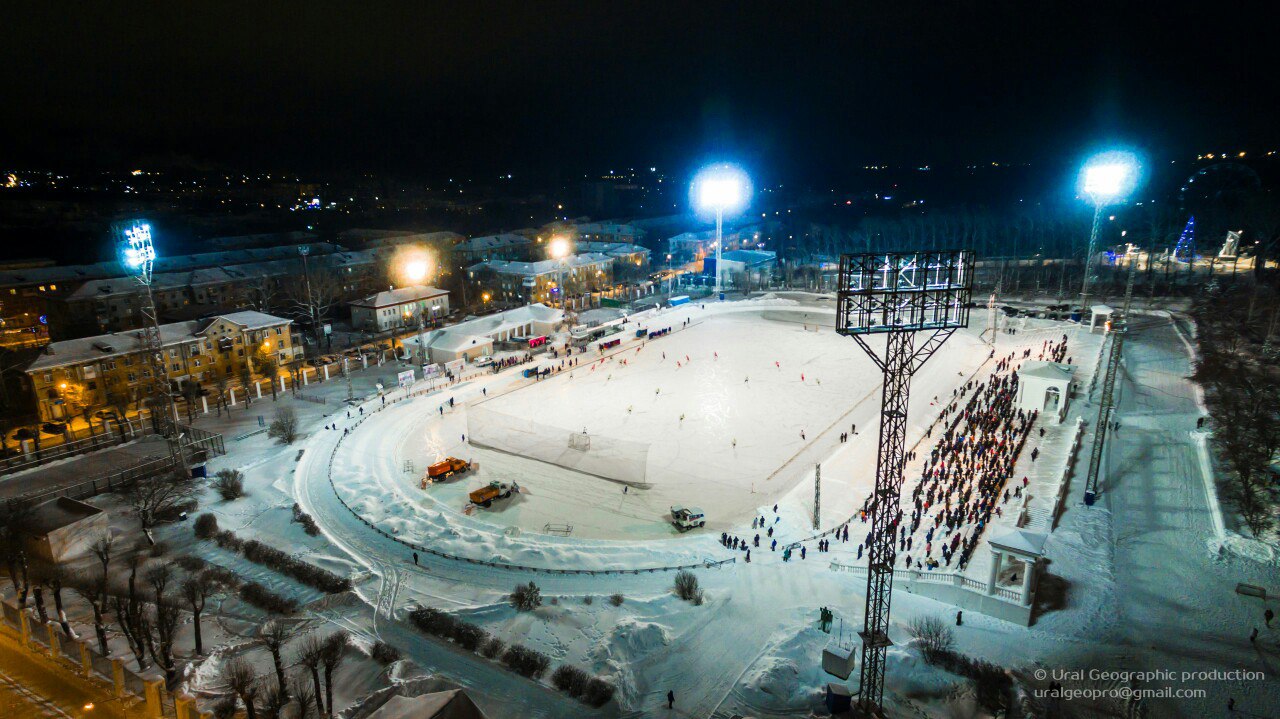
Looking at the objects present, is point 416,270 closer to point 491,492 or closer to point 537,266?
point 537,266

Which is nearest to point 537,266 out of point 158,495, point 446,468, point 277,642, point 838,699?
point 446,468

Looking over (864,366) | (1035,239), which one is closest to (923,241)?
(1035,239)

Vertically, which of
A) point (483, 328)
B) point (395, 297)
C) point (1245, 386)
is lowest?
point (1245, 386)

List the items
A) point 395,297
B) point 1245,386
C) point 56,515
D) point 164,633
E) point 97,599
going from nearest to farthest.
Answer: point 164,633
point 97,599
point 56,515
point 1245,386
point 395,297

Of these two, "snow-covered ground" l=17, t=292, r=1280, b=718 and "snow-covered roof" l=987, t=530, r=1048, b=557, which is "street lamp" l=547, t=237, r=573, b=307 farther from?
"snow-covered roof" l=987, t=530, r=1048, b=557

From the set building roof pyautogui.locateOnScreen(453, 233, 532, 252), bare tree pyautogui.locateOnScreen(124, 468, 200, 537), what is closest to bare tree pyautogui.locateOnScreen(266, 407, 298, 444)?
bare tree pyautogui.locateOnScreen(124, 468, 200, 537)

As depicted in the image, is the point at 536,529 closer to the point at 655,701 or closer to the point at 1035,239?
the point at 655,701

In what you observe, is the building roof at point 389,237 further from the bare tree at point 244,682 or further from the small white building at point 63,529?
the bare tree at point 244,682
